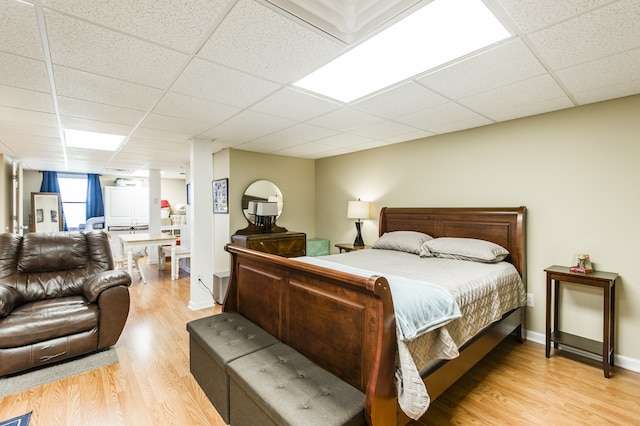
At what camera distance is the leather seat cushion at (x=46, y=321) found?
89.7 inches

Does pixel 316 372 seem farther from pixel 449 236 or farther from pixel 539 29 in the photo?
pixel 449 236

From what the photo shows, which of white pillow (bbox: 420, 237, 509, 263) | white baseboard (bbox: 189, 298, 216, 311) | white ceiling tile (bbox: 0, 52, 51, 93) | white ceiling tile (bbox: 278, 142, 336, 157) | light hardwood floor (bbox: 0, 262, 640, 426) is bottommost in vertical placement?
light hardwood floor (bbox: 0, 262, 640, 426)

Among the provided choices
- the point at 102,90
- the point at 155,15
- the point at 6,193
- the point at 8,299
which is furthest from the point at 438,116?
the point at 6,193

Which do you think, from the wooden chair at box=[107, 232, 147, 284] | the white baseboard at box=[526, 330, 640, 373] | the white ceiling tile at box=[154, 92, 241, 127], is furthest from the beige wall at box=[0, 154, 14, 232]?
the white baseboard at box=[526, 330, 640, 373]

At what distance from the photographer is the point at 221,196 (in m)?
4.92

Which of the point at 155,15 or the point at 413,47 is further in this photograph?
the point at 413,47

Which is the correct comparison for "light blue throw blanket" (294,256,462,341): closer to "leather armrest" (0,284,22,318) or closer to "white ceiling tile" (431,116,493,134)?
"white ceiling tile" (431,116,493,134)

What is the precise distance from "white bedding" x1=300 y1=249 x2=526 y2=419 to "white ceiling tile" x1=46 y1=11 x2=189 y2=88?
6.67 ft

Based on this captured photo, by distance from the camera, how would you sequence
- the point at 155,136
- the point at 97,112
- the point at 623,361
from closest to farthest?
the point at 623,361
the point at 97,112
the point at 155,136

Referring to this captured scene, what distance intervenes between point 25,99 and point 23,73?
66 centimetres

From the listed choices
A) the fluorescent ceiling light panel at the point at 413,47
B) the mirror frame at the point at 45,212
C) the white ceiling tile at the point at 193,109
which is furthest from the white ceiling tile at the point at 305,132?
the mirror frame at the point at 45,212

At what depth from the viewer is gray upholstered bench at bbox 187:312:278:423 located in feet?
6.06

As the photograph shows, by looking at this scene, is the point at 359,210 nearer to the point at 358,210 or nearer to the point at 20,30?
the point at 358,210

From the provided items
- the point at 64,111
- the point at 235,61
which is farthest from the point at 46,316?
the point at 235,61
